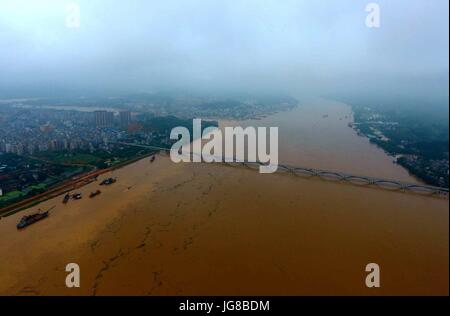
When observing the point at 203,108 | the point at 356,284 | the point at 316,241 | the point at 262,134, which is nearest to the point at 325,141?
the point at 262,134

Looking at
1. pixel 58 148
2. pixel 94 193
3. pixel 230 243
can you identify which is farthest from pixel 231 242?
pixel 58 148

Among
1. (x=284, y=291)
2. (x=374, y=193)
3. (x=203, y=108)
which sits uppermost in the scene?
(x=203, y=108)

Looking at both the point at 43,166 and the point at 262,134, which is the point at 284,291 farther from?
the point at 262,134

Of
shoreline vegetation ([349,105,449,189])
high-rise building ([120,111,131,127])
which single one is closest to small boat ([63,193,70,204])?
shoreline vegetation ([349,105,449,189])

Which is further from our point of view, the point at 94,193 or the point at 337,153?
the point at 337,153

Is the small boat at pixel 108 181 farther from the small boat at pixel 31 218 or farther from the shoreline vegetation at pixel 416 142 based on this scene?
the shoreline vegetation at pixel 416 142

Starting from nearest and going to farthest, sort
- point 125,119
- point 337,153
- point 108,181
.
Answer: point 108,181 < point 337,153 < point 125,119

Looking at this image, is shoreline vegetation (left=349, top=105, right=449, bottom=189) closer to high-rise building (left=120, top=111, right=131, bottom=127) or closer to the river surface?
the river surface

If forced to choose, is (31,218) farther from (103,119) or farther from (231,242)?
(103,119)
